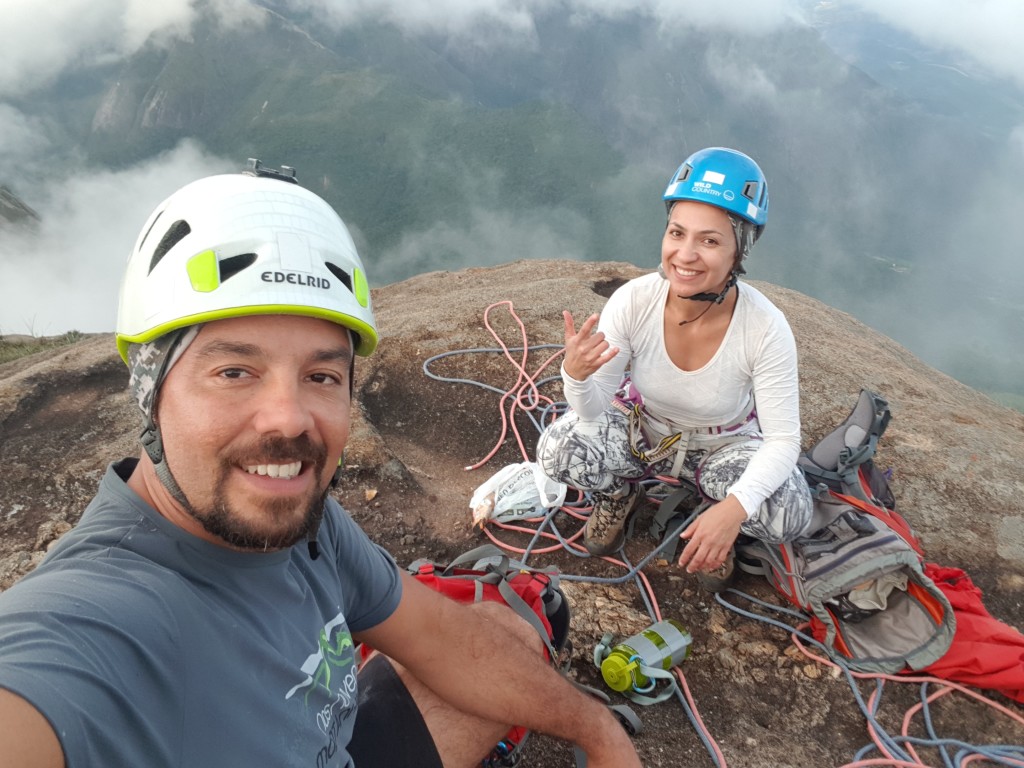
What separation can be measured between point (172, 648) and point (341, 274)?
1055mm

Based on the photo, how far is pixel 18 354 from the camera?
26.9 feet

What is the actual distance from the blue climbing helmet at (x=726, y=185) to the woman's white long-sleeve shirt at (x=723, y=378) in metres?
0.45

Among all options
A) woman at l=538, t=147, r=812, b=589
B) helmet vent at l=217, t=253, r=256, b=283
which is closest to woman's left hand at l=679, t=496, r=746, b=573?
woman at l=538, t=147, r=812, b=589

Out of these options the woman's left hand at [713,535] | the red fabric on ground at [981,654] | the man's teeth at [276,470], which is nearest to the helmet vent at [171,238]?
the man's teeth at [276,470]

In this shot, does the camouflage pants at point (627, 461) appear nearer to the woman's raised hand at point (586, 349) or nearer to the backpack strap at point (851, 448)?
the backpack strap at point (851, 448)

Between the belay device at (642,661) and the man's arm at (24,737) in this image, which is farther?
the belay device at (642,661)

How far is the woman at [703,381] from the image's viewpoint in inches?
122

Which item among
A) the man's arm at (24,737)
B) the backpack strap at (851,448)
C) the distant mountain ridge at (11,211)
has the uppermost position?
the man's arm at (24,737)

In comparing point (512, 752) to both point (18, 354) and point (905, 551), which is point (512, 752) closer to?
point (905, 551)

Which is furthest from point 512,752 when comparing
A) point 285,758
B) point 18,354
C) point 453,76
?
point 453,76

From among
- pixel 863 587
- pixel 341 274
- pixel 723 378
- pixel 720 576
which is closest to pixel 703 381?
pixel 723 378

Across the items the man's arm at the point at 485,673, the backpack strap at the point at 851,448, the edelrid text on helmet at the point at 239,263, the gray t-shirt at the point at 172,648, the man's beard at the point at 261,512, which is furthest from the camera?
the backpack strap at the point at 851,448

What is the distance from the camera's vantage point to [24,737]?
0.93 metres

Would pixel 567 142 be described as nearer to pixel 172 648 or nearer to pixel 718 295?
pixel 718 295
